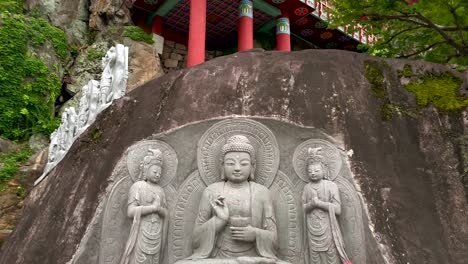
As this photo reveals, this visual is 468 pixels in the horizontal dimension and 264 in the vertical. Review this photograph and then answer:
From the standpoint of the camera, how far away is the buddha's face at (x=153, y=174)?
19.0 ft

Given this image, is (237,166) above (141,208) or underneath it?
above

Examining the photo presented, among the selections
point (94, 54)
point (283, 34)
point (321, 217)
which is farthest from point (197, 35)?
point (321, 217)

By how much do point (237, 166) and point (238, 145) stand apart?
28 centimetres

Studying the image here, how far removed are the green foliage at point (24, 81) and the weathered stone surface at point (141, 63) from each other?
112 inches

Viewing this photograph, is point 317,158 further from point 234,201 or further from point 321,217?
point 234,201

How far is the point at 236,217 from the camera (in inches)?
221

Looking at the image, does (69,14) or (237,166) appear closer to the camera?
(237,166)

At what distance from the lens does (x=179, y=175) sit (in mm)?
6016

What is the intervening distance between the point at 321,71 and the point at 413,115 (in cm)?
141

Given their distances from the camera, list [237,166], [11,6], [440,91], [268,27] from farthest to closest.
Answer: [268,27]
[11,6]
[440,91]
[237,166]

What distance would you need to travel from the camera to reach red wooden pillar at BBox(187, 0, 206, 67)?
48.7 ft

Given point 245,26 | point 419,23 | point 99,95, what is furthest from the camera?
point 245,26

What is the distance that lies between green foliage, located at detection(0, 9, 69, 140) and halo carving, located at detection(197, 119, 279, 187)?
11.0m

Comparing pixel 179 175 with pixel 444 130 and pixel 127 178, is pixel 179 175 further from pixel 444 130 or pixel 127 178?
pixel 444 130
